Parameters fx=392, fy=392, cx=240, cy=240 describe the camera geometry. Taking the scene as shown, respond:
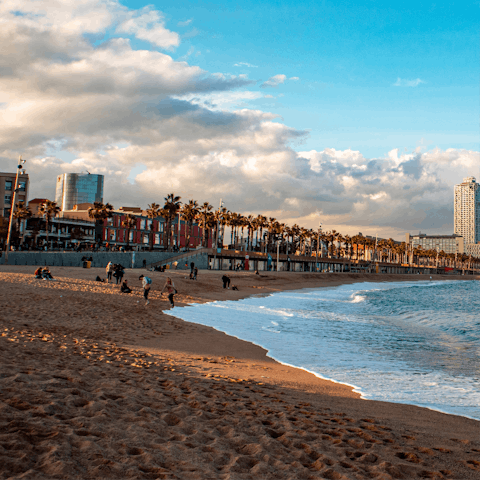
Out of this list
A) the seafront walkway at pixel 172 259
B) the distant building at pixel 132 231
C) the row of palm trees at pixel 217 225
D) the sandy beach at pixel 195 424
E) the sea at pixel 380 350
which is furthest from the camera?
the distant building at pixel 132 231

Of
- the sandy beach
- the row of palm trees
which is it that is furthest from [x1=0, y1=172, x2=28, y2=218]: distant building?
the sandy beach

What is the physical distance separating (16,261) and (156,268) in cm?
1947

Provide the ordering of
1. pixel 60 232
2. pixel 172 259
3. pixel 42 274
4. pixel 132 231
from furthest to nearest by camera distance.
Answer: pixel 132 231 < pixel 60 232 < pixel 172 259 < pixel 42 274

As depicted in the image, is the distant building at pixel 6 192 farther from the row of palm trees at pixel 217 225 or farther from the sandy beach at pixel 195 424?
the sandy beach at pixel 195 424

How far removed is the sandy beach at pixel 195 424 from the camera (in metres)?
4.10

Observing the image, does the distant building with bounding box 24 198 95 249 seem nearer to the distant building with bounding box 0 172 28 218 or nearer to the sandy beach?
the distant building with bounding box 0 172 28 218

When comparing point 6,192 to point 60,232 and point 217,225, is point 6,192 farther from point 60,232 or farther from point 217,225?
point 217,225

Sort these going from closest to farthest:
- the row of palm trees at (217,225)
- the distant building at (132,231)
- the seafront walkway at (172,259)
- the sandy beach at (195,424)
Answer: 1. the sandy beach at (195,424)
2. the seafront walkway at (172,259)
3. the row of palm trees at (217,225)
4. the distant building at (132,231)

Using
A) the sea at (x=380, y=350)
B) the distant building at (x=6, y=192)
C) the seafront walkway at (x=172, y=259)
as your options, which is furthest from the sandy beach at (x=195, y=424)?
the distant building at (x=6, y=192)

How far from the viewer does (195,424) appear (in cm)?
532

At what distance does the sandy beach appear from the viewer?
4098mm

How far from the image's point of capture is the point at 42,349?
346 inches

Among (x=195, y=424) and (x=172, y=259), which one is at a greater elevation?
(x=172, y=259)

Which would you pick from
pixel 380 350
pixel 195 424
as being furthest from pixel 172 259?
pixel 195 424
